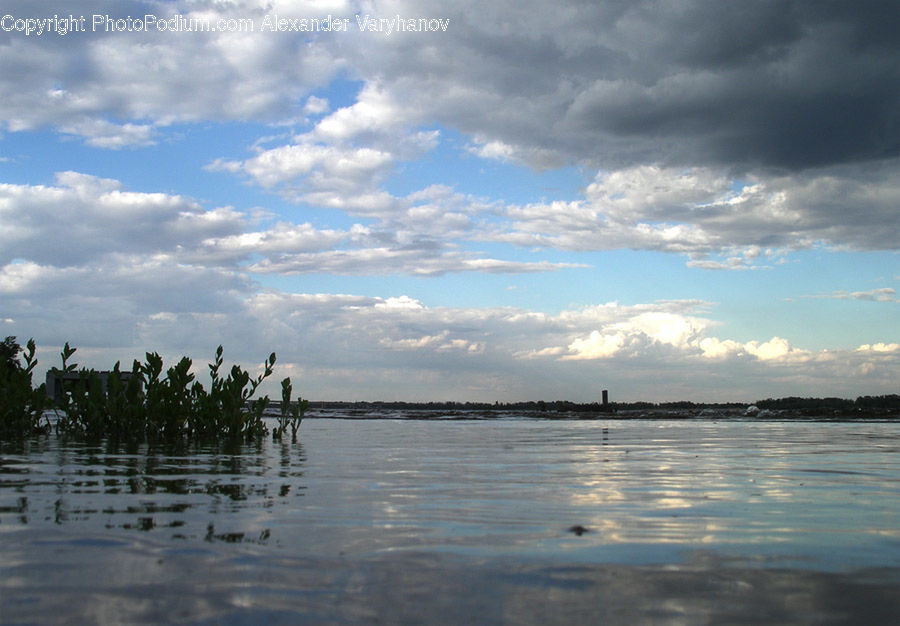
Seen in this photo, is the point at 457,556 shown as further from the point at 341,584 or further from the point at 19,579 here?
the point at 19,579

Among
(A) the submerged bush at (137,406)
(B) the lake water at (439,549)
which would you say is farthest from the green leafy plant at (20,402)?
(B) the lake water at (439,549)

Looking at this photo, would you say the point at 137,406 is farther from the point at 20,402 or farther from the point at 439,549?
the point at 439,549

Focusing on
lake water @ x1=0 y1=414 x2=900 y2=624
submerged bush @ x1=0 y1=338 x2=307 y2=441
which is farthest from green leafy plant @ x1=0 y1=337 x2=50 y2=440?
lake water @ x1=0 y1=414 x2=900 y2=624

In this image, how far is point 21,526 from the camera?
3578mm

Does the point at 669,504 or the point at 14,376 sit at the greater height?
the point at 14,376

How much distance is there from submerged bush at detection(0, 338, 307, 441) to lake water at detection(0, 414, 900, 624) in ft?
21.4

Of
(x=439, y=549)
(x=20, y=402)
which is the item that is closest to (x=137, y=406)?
(x=20, y=402)

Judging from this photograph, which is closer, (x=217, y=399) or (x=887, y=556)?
(x=887, y=556)

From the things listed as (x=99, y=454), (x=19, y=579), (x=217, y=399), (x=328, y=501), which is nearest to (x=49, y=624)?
(x=19, y=579)

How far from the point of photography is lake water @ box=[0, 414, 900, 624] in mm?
2420

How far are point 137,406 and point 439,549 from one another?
1118cm

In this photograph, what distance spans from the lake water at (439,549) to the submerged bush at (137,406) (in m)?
6.51

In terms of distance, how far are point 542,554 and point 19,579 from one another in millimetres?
2233

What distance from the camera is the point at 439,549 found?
3330 mm
